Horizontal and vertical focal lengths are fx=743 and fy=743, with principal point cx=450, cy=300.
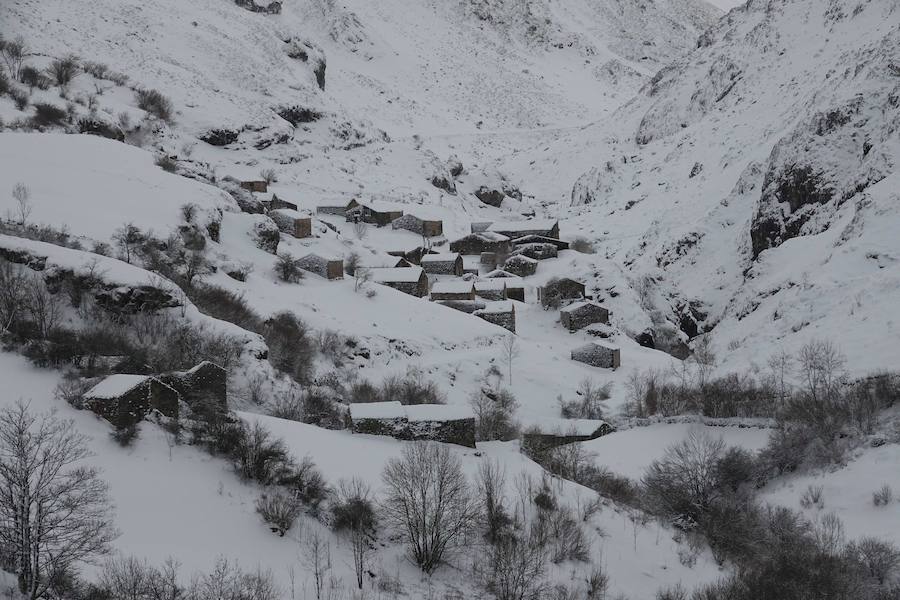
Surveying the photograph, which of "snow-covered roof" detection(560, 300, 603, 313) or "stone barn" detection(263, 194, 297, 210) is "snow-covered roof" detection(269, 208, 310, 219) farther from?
"snow-covered roof" detection(560, 300, 603, 313)

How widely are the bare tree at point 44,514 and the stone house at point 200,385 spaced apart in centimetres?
595

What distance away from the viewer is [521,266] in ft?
193

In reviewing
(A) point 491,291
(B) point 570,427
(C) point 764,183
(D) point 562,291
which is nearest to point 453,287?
(A) point 491,291

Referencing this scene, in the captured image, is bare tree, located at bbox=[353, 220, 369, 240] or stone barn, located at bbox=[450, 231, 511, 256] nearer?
bare tree, located at bbox=[353, 220, 369, 240]

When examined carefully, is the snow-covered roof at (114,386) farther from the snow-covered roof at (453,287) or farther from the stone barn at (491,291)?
the stone barn at (491,291)

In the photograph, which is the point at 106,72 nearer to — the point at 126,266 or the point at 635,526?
the point at 126,266

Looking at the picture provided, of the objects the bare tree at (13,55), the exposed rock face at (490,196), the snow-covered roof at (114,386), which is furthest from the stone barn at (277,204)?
the snow-covered roof at (114,386)

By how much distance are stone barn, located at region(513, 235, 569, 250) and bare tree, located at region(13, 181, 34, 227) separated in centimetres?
3862

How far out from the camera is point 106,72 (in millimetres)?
69688

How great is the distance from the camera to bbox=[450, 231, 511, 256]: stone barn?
64438 mm

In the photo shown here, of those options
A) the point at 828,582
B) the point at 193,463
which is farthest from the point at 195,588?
the point at 828,582

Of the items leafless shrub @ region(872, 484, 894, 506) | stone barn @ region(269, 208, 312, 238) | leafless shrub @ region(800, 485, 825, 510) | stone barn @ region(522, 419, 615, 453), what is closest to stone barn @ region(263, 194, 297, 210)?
stone barn @ region(269, 208, 312, 238)

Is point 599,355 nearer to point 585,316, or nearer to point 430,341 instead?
point 585,316

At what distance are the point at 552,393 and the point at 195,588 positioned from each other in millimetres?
25657
